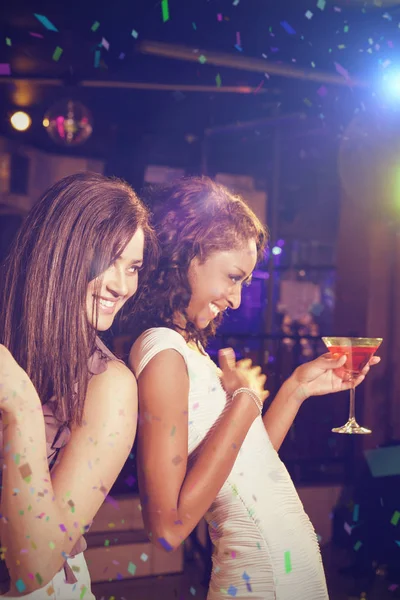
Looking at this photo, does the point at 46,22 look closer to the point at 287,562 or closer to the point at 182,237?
the point at 182,237

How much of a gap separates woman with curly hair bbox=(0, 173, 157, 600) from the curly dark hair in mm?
334

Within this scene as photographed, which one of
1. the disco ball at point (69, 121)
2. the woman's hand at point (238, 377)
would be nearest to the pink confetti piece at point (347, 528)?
the woman's hand at point (238, 377)

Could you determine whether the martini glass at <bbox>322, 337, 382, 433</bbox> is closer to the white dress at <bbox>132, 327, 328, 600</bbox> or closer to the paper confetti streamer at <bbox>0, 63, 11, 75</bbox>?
the white dress at <bbox>132, 327, 328, 600</bbox>

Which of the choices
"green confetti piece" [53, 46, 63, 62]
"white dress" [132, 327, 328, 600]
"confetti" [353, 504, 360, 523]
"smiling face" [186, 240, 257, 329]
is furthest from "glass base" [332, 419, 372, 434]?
"green confetti piece" [53, 46, 63, 62]

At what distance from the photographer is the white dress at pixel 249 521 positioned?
4.72ft

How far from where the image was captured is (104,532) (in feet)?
13.2

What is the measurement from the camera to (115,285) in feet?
4.22

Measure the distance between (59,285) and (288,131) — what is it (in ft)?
20.2

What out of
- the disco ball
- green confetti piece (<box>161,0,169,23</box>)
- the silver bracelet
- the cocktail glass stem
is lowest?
the cocktail glass stem

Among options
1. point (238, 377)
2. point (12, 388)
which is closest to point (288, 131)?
point (238, 377)

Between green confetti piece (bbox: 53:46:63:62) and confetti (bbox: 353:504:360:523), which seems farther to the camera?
green confetti piece (bbox: 53:46:63:62)

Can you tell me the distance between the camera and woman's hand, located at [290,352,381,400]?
1910 mm

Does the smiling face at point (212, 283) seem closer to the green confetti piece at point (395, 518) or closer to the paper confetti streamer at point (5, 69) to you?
the green confetti piece at point (395, 518)

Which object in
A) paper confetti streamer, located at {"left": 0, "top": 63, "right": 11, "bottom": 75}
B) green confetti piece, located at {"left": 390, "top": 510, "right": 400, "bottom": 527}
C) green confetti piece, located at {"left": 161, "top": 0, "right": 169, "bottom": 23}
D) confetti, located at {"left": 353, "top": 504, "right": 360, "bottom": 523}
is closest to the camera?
green confetti piece, located at {"left": 390, "top": 510, "right": 400, "bottom": 527}
